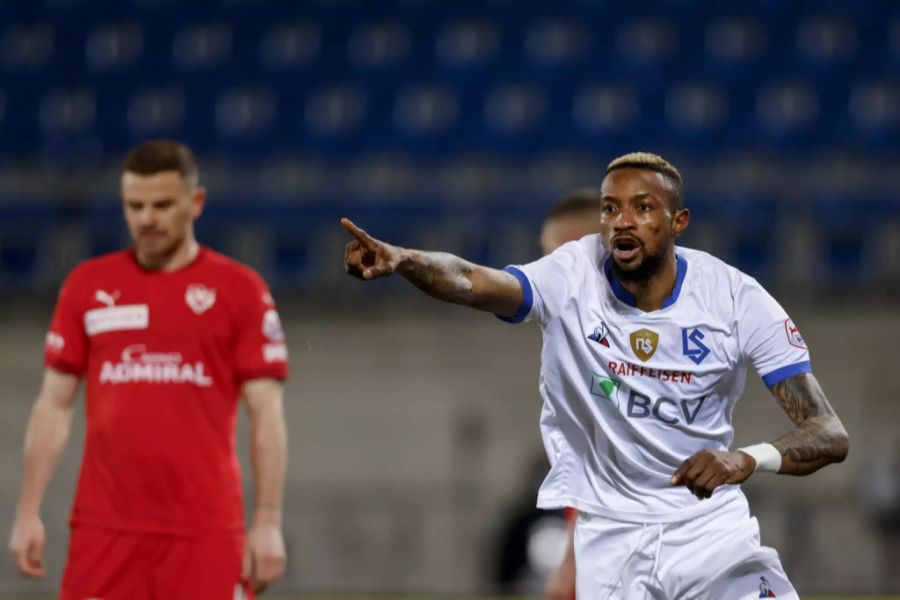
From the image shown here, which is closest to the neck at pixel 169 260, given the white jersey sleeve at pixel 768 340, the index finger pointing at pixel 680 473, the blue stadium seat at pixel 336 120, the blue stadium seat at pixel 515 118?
the white jersey sleeve at pixel 768 340

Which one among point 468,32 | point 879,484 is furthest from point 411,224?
point 879,484

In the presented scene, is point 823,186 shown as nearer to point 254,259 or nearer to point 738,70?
point 738,70

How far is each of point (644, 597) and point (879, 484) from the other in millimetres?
5869

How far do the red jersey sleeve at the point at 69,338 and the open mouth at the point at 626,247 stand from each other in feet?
5.20

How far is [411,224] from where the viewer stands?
34.5 feet

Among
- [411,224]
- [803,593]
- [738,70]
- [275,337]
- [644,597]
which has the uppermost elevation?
[738,70]

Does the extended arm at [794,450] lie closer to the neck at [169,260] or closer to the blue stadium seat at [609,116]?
the neck at [169,260]

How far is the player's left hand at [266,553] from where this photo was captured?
4.10 metres

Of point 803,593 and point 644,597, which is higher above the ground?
point 644,597

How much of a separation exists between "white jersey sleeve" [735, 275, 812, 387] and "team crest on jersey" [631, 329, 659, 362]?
0.79ft

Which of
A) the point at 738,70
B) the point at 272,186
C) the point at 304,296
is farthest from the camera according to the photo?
the point at 738,70

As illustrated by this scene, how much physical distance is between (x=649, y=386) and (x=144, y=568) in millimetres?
1489

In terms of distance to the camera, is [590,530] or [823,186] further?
[823,186]

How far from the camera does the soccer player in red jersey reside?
4.13m
